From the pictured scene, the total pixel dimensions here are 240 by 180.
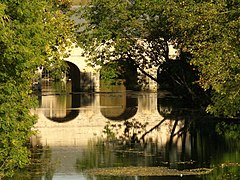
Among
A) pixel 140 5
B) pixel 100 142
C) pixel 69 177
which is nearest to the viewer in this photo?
pixel 69 177

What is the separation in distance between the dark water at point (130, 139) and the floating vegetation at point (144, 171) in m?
0.30

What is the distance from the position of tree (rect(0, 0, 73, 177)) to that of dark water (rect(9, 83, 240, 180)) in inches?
185

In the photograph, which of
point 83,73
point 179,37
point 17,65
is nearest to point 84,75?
point 83,73

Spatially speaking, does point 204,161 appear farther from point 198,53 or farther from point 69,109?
point 69,109

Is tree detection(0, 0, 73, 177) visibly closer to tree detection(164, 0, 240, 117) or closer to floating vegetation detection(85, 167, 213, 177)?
floating vegetation detection(85, 167, 213, 177)

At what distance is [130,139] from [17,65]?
16122 mm

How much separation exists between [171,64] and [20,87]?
24477mm

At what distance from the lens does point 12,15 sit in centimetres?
1562

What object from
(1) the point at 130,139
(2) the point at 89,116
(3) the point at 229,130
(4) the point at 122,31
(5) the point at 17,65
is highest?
(4) the point at 122,31

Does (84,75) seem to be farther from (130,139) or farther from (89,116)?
(130,139)

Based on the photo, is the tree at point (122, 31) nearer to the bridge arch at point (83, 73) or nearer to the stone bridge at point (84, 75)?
the stone bridge at point (84, 75)

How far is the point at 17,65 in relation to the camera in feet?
49.8

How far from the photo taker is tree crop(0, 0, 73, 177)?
14797 mm

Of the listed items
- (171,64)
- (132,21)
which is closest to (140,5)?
(132,21)
